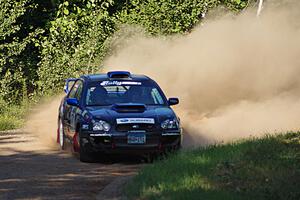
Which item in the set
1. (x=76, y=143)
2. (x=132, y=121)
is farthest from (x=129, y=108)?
(x=76, y=143)

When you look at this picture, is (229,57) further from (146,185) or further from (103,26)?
(146,185)

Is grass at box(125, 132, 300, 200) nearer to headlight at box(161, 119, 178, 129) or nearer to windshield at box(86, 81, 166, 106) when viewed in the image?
headlight at box(161, 119, 178, 129)

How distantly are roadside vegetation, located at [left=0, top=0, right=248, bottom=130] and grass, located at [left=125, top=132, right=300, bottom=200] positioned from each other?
41.5ft

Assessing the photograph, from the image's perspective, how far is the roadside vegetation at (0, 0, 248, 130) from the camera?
2727cm

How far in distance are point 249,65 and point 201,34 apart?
3.77 meters

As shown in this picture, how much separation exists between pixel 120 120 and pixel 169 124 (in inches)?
35.9

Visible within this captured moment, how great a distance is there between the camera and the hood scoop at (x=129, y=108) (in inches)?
599

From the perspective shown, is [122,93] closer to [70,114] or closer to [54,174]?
[70,114]

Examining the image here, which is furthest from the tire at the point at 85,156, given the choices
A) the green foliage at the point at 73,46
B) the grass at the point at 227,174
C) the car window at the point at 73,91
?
the green foliage at the point at 73,46

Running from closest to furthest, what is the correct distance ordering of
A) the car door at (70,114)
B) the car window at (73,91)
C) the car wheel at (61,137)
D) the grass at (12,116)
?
the car door at (70,114) → the car wheel at (61,137) → the car window at (73,91) → the grass at (12,116)

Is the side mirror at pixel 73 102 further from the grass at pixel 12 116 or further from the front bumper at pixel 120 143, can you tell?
the grass at pixel 12 116

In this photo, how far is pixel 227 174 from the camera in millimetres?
11359

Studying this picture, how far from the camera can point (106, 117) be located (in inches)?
587

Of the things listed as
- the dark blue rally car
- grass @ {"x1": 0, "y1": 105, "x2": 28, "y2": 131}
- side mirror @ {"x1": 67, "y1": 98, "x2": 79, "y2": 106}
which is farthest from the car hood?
grass @ {"x1": 0, "y1": 105, "x2": 28, "y2": 131}
